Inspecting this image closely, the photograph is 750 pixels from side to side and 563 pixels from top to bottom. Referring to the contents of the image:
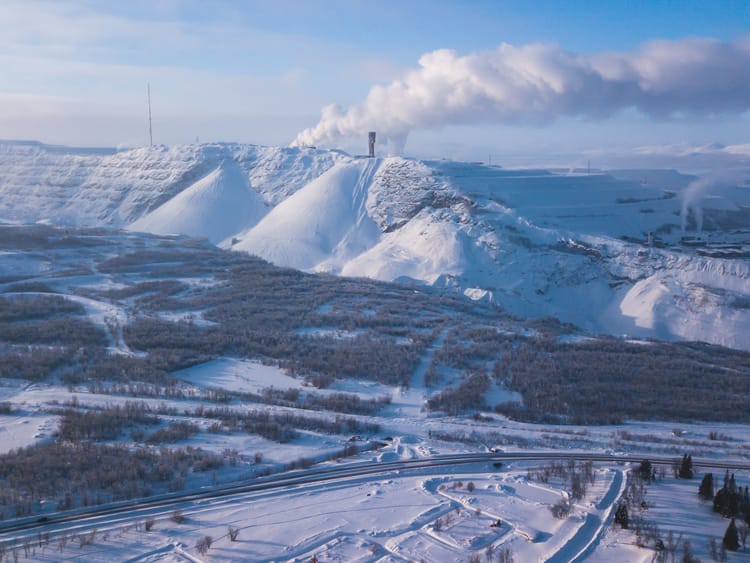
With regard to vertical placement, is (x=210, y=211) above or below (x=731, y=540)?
above

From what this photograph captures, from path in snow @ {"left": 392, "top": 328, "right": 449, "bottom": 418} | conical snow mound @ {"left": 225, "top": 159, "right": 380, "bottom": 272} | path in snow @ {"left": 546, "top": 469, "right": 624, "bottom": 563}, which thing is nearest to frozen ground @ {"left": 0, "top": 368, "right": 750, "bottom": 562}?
path in snow @ {"left": 546, "top": 469, "right": 624, "bottom": 563}

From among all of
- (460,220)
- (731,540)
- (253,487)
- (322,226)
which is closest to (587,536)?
(731,540)

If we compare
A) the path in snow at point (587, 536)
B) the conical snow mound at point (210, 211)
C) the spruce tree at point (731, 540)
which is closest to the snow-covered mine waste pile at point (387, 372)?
the path in snow at point (587, 536)

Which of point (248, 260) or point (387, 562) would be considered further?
point (248, 260)

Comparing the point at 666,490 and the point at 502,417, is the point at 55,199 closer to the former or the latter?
the point at 502,417

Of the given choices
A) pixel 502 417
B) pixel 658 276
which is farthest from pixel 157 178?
pixel 502 417

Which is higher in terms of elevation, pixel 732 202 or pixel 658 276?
pixel 732 202

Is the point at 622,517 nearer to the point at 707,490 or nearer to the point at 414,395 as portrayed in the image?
the point at 707,490
